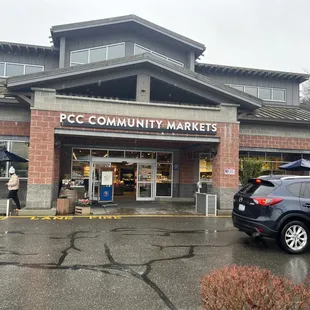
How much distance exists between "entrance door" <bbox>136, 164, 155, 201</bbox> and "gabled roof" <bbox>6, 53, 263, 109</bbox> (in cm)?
597

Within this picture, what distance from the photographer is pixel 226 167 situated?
14086 millimetres

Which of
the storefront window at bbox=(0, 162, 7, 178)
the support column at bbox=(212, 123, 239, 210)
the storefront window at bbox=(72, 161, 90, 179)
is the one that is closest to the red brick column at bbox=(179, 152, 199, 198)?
the support column at bbox=(212, 123, 239, 210)

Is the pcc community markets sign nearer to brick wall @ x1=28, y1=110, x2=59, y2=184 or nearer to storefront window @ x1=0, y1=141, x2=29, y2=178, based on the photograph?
brick wall @ x1=28, y1=110, x2=59, y2=184

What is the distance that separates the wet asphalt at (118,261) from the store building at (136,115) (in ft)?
12.8

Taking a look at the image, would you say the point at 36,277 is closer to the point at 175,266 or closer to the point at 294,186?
the point at 175,266

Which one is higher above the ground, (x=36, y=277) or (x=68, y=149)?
(x=68, y=149)

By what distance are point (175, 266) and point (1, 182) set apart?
39.7 ft

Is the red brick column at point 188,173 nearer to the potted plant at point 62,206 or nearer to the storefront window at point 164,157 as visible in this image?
the storefront window at point 164,157

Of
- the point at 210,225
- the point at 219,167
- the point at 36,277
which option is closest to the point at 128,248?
the point at 36,277

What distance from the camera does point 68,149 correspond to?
644 inches

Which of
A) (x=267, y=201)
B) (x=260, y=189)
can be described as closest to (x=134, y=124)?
(x=260, y=189)

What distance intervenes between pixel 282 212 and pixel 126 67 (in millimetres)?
9076

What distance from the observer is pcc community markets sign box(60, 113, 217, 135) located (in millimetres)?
12523

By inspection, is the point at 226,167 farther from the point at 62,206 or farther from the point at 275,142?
the point at 62,206
